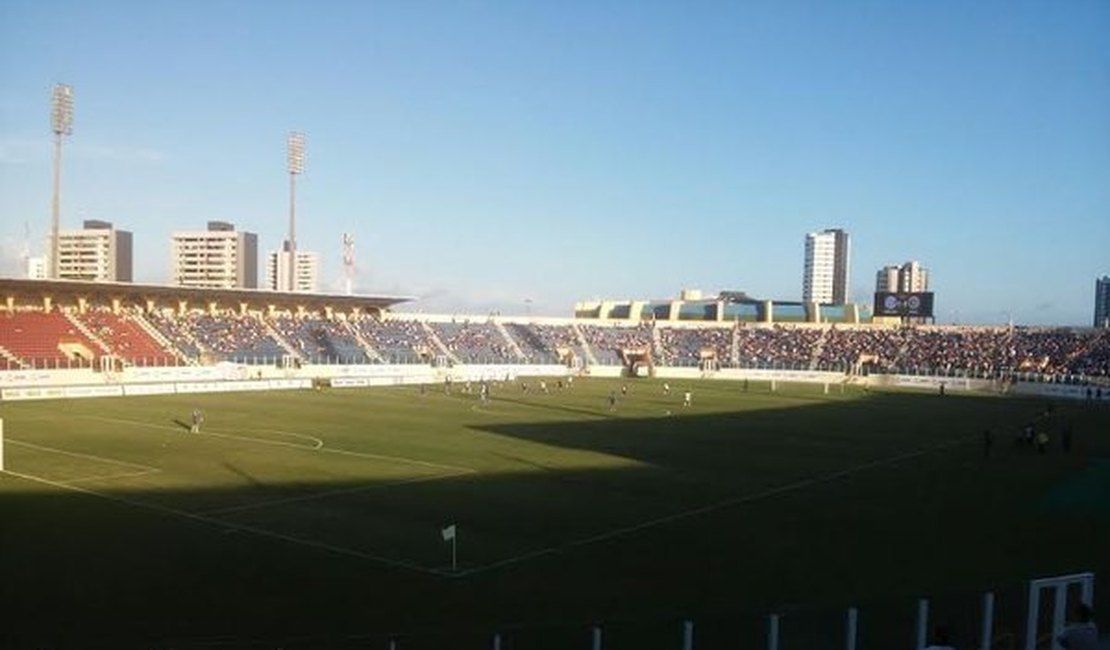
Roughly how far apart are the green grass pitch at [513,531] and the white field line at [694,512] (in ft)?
0.41

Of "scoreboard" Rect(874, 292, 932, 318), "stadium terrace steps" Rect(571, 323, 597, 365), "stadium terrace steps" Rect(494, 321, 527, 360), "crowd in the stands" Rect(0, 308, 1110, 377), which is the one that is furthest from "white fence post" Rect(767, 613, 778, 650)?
"scoreboard" Rect(874, 292, 932, 318)

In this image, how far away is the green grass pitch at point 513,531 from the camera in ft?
49.4

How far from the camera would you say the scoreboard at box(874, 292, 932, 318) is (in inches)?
3969

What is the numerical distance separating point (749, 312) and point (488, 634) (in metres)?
108

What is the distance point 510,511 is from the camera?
2423 centimetres

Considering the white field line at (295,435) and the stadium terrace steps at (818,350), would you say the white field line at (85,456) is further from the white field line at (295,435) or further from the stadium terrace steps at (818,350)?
the stadium terrace steps at (818,350)

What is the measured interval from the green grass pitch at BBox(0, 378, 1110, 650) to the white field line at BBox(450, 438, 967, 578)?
124 mm

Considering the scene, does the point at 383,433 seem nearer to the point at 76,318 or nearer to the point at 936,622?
the point at 936,622

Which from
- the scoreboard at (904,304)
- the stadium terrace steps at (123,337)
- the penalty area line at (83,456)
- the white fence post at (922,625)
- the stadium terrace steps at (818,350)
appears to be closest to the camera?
the white fence post at (922,625)

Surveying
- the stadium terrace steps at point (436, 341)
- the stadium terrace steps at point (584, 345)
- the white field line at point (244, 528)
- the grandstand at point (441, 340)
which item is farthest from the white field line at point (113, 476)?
the stadium terrace steps at point (584, 345)

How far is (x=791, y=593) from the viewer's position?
55.5 feet

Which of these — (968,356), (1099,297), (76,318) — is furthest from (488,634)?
(1099,297)

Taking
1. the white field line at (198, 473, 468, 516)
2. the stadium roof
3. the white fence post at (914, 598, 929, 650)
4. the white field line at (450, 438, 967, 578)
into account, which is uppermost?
the stadium roof

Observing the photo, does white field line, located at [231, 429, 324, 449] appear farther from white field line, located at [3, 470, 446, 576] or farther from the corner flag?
the corner flag
